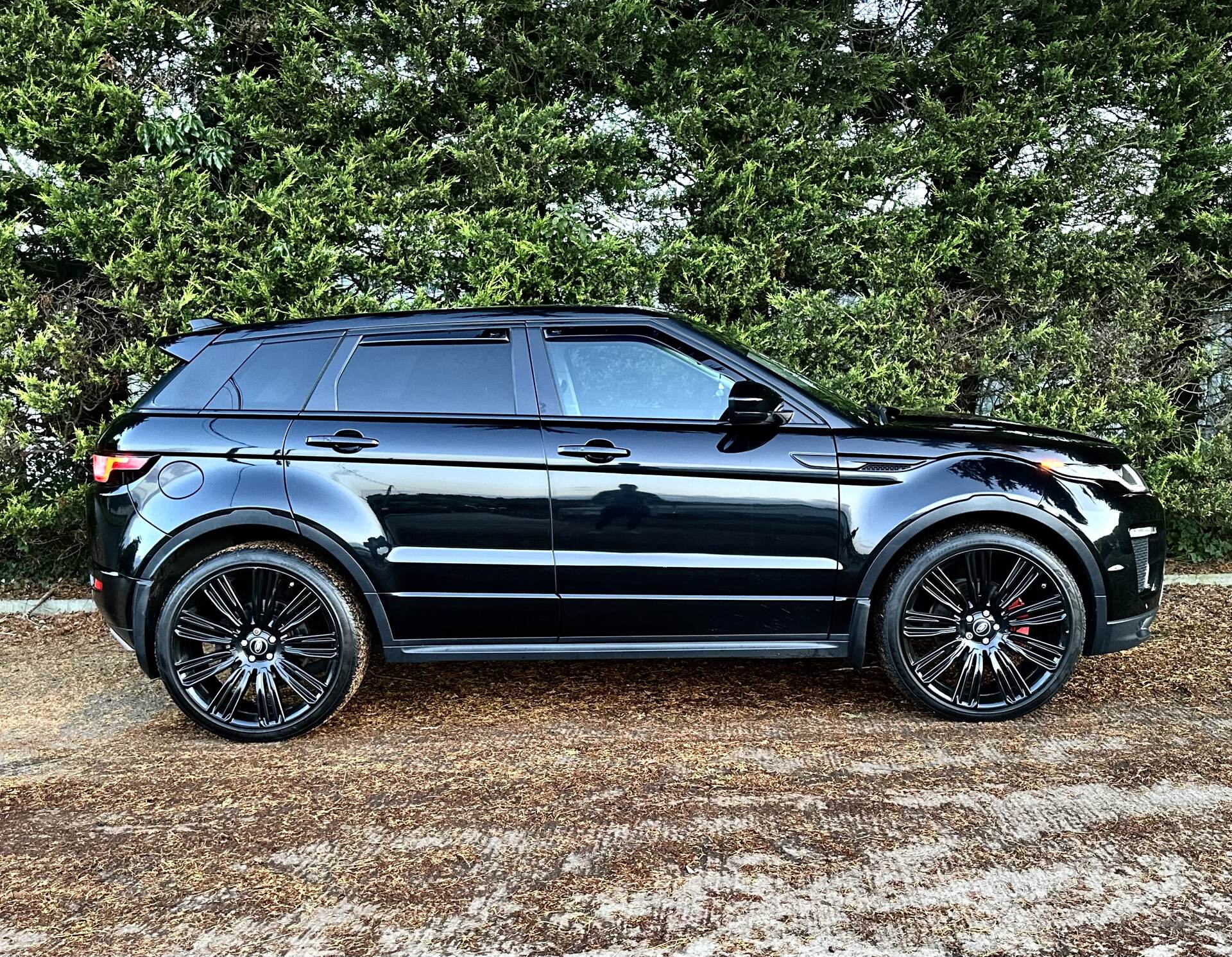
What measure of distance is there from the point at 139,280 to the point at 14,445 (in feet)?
4.65

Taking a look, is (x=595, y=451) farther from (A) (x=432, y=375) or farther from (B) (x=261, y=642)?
(B) (x=261, y=642)

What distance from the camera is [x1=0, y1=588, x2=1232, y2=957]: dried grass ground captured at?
2541 mm

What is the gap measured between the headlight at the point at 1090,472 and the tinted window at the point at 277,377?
10.7ft

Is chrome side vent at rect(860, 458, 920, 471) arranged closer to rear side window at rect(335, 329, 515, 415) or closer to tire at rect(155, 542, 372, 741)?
rear side window at rect(335, 329, 515, 415)

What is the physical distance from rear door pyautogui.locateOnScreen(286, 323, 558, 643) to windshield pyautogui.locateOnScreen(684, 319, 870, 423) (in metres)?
0.92

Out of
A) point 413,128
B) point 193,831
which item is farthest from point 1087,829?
point 413,128

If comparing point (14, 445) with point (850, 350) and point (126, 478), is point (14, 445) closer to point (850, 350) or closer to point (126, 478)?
point (126, 478)

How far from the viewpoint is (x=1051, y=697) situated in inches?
166

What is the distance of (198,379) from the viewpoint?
4.20m

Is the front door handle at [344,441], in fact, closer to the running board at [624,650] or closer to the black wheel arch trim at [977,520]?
the running board at [624,650]

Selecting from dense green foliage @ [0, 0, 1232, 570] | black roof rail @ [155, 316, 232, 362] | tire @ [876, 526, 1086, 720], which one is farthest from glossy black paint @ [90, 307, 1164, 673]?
dense green foliage @ [0, 0, 1232, 570]

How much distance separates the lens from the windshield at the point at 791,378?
4.15 m

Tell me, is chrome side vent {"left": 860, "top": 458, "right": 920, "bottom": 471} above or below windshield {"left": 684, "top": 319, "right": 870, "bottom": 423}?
below

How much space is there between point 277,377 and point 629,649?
2.00 meters
